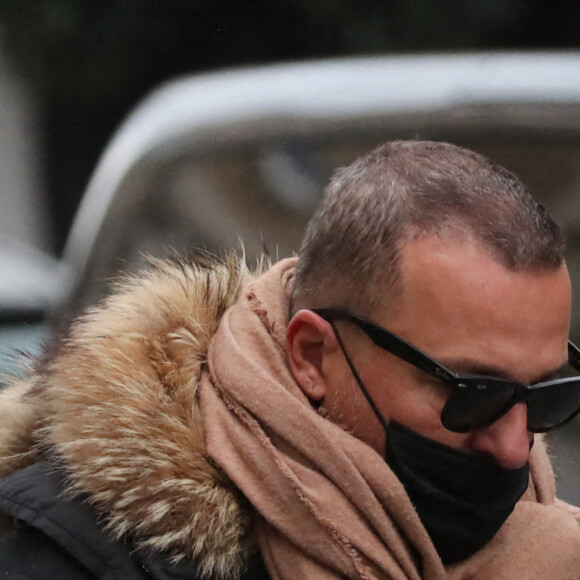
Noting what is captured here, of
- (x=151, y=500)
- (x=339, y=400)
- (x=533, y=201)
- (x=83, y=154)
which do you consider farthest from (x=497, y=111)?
(x=83, y=154)

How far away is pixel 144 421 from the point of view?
5.26 feet

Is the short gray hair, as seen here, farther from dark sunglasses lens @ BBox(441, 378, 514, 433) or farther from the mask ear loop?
dark sunglasses lens @ BBox(441, 378, 514, 433)

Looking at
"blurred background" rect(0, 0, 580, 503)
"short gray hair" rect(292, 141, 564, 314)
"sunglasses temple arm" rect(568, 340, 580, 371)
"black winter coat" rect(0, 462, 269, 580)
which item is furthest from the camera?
"blurred background" rect(0, 0, 580, 503)

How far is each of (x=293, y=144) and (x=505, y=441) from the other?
240 cm

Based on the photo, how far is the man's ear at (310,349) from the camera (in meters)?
1.68

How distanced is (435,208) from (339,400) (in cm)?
41

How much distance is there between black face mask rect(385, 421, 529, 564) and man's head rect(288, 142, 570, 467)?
26mm

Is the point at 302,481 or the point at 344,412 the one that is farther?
the point at 344,412

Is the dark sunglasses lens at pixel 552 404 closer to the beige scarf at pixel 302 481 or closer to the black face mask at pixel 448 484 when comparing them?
the black face mask at pixel 448 484

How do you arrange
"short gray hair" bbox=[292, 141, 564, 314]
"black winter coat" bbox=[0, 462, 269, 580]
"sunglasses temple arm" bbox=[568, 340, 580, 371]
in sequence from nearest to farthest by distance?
1. "black winter coat" bbox=[0, 462, 269, 580]
2. "short gray hair" bbox=[292, 141, 564, 314]
3. "sunglasses temple arm" bbox=[568, 340, 580, 371]

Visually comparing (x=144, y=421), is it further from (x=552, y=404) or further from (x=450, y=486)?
(x=552, y=404)

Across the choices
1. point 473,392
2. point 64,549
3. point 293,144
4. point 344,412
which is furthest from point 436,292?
point 293,144

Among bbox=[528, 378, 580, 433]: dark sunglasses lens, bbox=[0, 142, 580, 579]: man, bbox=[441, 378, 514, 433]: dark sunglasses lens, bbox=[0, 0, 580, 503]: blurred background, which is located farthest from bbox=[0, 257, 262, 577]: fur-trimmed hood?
bbox=[0, 0, 580, 503]: blurred background

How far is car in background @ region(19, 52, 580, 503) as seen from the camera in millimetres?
3619
